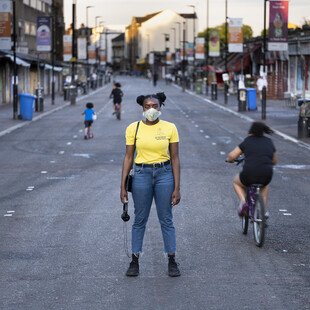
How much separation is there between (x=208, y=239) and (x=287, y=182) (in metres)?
6.79

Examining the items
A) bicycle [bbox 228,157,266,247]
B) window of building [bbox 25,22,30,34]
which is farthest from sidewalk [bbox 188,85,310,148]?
window of building [bbox 25,22,30,34]

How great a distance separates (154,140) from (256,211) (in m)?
2.45

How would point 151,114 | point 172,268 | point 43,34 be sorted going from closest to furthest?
point 151,114
point 172,268
point 43,34

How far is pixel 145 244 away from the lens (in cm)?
1091

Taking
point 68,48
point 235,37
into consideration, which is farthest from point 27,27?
point 235,37

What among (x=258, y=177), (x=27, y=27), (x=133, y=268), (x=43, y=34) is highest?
(x=27, y=27)

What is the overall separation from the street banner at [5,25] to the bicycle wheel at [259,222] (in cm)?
3017

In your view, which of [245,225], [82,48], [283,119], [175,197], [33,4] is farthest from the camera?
[33,4]

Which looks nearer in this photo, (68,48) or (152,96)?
(152,96)

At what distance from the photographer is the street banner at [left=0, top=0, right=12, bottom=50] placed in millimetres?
39500

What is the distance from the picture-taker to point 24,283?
29.0 feet

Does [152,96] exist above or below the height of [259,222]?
above

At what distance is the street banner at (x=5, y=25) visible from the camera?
130 ft

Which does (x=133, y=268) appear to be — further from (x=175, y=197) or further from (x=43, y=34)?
(x=43, y=34)
